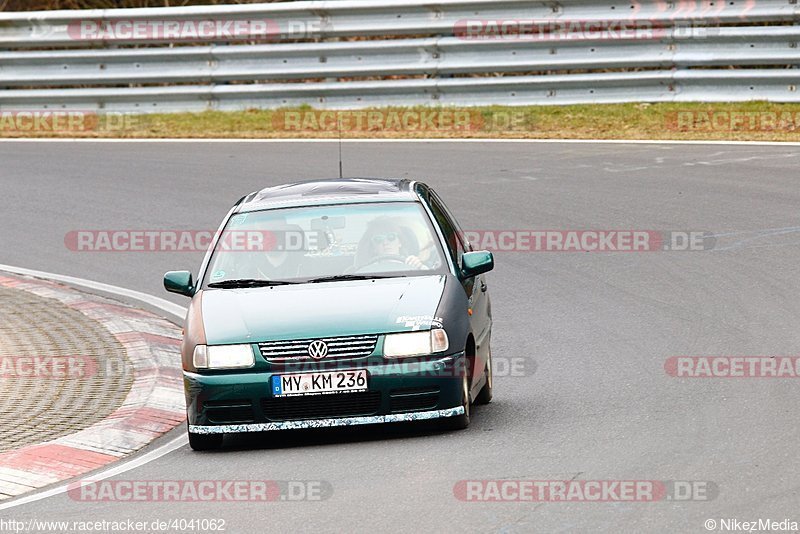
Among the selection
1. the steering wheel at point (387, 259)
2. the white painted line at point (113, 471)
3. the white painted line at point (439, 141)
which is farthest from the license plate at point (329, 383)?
the white painted line at point (439, 141)

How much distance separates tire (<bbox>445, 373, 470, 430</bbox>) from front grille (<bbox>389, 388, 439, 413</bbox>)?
0.18m

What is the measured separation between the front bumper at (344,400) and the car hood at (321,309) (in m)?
0.22

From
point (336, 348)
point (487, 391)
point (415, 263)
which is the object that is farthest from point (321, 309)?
point (487, 391)

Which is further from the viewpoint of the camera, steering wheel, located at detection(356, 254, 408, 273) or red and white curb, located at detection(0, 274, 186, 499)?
steering wheel, located at detection(356, 254, 408, 273)

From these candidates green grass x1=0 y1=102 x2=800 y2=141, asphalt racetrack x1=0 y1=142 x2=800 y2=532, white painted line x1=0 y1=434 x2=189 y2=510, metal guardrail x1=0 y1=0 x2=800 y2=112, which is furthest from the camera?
metal guardrail x1=0 y1=0 x2=800 y2=112

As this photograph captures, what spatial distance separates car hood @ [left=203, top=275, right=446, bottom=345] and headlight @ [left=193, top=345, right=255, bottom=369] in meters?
0.04

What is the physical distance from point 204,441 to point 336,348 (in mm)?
974

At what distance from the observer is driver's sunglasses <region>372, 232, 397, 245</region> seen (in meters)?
9.16

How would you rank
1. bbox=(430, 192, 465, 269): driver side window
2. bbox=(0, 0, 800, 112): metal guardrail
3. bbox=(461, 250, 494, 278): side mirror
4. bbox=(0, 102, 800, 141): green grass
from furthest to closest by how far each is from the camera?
1. bbox=(0, 0, 800, 112): metal guardrail
2. bbox=(0, 102, 800, 141): green grass
3. bbox=(430, 192, 465, 269): driver side window
4. bbox=(461, 250, 494, 278): side mirror

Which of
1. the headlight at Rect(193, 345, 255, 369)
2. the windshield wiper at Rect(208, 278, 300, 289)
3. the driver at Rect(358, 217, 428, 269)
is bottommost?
the headlight at Rect(193, 345, 255, 369)

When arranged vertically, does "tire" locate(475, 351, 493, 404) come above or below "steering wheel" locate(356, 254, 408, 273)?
below

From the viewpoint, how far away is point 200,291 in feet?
29.6

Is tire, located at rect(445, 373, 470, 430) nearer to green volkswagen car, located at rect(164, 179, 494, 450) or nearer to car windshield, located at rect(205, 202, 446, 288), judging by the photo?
green volkswagen car, located at rect(164, 179, 494, 450)

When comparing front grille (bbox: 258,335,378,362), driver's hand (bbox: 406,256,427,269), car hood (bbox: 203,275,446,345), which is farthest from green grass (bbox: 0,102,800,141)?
front grille (bbox: 258,335,378,362)
